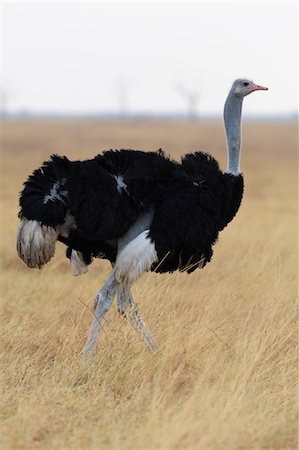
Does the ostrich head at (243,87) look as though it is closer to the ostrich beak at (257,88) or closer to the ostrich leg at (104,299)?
the ostrich beak at (257,88)

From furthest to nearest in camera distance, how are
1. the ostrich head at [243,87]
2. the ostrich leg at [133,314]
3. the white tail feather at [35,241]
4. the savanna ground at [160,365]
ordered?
the ostrich head at [243,87] < the ostrich leg at [133,314] < the white tail feather at [35,241] < the savanna ground at [160,365]

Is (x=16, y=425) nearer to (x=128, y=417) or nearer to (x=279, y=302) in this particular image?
(x=128, y=417)

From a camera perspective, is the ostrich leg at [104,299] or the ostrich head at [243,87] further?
the ostrich head at [243,87]

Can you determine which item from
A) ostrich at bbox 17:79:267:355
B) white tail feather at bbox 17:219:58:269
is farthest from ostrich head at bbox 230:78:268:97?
white tail feather at bbox 17:219:58:269

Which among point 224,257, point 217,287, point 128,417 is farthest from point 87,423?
point 224,257

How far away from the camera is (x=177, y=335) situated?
4.97 metres

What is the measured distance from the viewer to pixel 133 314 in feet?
17.2

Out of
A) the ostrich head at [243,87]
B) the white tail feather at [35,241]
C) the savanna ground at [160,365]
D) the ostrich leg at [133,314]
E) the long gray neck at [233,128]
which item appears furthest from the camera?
the ostrich head at [243,87]

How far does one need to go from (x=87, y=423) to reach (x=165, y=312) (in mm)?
1742

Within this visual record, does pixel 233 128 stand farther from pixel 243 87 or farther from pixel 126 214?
pixel 126 214

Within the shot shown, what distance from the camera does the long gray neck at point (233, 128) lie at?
5574 mm

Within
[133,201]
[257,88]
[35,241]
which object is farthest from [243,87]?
[35,241]

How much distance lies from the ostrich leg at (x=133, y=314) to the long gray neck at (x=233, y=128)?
3.29 feet

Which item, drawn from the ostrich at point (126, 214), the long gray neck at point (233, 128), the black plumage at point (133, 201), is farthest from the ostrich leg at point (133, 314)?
the long gray neck at point (233, 128)
